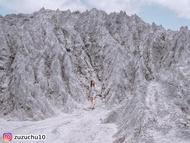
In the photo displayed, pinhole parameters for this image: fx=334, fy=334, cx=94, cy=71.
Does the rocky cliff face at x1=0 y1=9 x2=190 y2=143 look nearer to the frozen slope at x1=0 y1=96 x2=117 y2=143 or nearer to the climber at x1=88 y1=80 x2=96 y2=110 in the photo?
the climber at x1=88 y1=80 x2=96 y2=110

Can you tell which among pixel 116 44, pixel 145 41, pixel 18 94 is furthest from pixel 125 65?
pixel 18 94

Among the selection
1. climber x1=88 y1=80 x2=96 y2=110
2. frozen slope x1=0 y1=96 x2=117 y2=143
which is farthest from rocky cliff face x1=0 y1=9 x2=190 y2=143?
frozen slope x1=0 y1=96 x2=117 y2=143

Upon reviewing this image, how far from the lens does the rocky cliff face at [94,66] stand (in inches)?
1407

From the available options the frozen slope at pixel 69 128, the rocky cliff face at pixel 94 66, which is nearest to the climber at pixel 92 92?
the rocky cliff face at pixel 94 66

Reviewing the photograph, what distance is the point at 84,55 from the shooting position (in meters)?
66.1

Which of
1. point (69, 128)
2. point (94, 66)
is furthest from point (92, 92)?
point (69, 128)

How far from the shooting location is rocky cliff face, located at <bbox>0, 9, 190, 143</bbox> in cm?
3575

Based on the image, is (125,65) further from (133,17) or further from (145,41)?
(133,17)

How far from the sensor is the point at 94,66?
2574 inches

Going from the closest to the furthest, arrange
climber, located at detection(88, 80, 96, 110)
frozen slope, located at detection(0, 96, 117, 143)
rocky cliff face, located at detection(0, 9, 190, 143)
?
1. frozen slope, located at detection(0, 96, 117, 143)
2. rocky cliff face, located at detection(0, 9, 190, 143)
3. climber, located at detection(88, 80, 96, 110)

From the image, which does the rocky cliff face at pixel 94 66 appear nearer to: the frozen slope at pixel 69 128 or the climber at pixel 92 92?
the climber at pixel 92 92

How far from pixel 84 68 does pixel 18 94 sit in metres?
16.5

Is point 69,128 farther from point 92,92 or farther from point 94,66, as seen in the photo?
point 94,66

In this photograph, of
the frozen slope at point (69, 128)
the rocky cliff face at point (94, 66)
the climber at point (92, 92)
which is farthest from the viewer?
the climber at point (92, 92)
